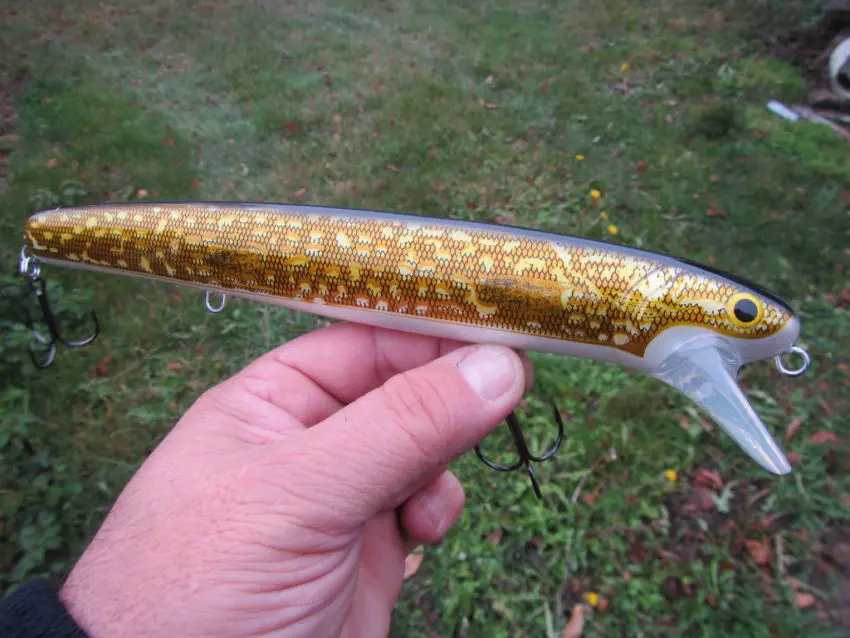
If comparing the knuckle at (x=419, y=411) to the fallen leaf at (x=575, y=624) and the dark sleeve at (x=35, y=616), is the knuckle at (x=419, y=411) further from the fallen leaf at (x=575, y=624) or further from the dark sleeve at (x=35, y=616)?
the fallen leaf at (x=575, y=624)

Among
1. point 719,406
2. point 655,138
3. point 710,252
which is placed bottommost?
point 710,252

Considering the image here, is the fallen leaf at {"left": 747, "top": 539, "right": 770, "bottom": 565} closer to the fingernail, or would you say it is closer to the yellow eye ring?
the yellow eye ring

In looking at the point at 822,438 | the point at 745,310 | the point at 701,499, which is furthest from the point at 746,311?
the point at 822,438

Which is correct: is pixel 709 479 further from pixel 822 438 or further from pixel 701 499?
pixel 822 438

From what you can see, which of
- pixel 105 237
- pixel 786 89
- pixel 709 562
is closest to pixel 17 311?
pixel 105 237

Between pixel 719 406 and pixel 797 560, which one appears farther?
pixel 797 560

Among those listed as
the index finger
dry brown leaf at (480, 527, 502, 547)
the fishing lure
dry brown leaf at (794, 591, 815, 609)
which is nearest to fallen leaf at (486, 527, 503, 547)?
dry brown leaf at (480, 527, 502, 547)

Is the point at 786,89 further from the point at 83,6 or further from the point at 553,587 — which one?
the point at 83,6
